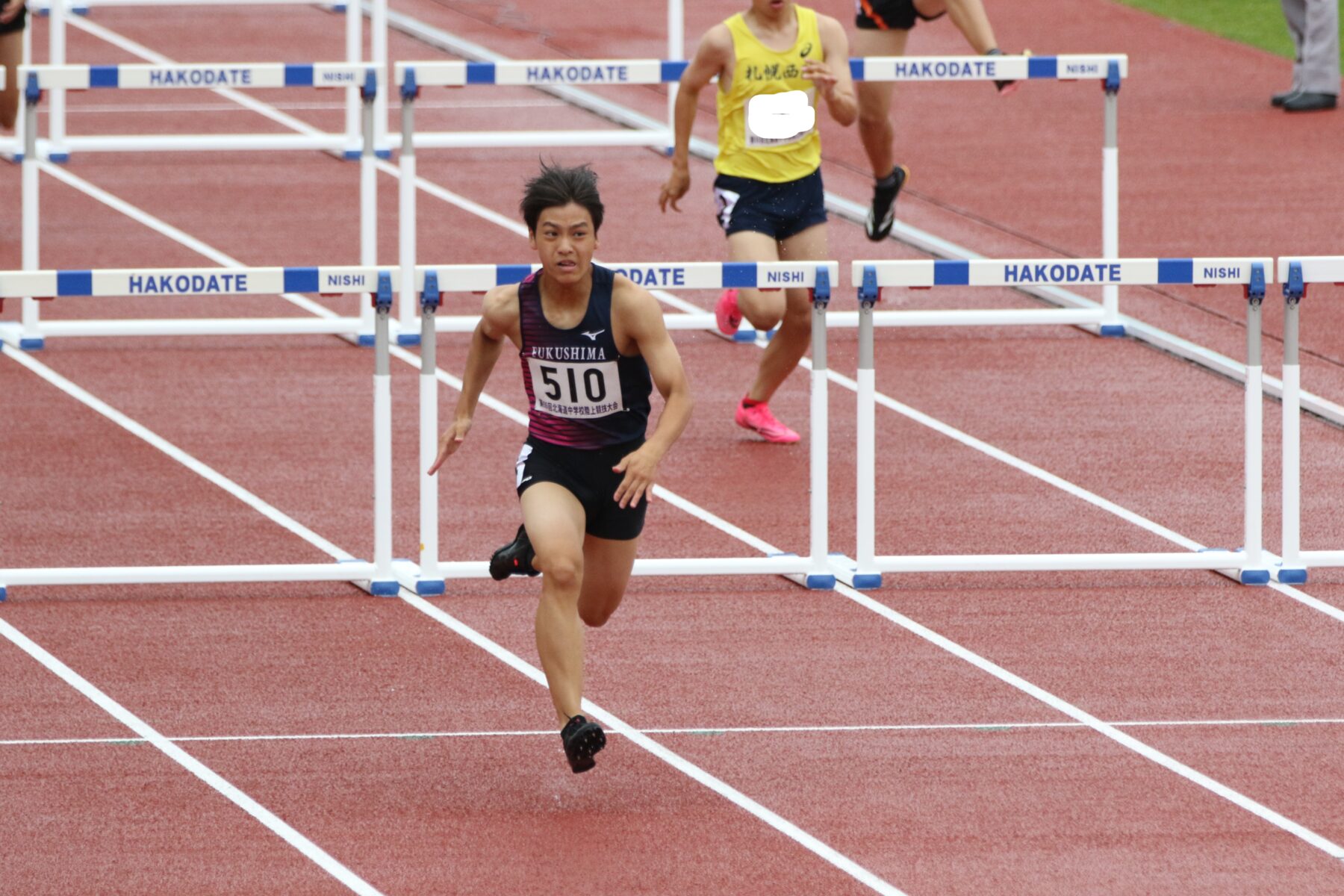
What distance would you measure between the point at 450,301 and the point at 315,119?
4.54 m

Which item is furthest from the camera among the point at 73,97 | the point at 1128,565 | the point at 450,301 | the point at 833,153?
the point at 73,97

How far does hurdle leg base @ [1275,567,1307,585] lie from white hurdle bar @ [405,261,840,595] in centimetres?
164

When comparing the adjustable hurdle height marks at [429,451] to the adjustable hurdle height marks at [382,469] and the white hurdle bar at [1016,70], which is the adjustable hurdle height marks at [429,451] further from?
the white hurdle bar at [1016,70]

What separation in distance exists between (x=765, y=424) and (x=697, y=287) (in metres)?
2.51

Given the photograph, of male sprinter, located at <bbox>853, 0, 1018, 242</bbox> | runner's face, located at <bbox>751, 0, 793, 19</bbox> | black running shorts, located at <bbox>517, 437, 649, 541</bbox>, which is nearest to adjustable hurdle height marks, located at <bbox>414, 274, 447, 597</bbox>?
black running shorts, located at <bbox>517, 437, 649, 541</bbox>

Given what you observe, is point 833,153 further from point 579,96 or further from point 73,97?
point 73,97

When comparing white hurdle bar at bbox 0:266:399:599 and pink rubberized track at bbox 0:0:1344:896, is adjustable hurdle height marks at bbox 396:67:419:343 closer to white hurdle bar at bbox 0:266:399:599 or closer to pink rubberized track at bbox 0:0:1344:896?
pink rubberized track at bbox 0:0:1344:896

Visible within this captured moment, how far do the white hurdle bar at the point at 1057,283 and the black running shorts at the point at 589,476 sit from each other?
5.75 ft

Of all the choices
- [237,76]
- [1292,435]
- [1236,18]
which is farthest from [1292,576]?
[1236,18]

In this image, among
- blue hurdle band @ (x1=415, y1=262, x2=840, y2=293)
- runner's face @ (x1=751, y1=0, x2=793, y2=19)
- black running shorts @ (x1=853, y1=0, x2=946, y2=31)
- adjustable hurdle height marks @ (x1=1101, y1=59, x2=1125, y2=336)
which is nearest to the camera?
→ blue hurdle band @ (x1=415, y1=262, x2=840, y2=293)

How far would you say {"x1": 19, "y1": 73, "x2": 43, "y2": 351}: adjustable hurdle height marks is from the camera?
1098cm

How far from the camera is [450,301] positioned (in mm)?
13000

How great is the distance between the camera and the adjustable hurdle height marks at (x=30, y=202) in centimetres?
1098

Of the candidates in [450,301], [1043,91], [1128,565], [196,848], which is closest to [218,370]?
[450,301]
